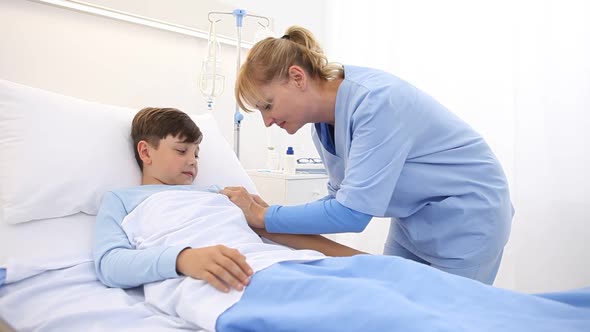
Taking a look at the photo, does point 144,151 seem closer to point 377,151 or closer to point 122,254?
point 122,254

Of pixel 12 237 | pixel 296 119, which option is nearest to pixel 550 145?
pixel 296 119

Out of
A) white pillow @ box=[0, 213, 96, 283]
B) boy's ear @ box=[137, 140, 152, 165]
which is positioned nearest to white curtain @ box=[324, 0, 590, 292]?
boy's ear @ box=[137, 140, 152, 165]

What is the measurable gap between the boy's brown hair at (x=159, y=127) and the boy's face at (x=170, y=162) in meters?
0.02

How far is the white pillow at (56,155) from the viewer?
1154 millimetres

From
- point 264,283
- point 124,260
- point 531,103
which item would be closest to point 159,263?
point 124,260

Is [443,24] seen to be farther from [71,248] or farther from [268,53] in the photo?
[71,248]

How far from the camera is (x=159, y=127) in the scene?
4.51 feet

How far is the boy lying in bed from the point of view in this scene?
65 centimetres

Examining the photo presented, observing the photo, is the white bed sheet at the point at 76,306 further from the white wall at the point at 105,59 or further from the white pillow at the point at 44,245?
the white wall at the point at 105,59

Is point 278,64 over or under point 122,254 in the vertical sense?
over

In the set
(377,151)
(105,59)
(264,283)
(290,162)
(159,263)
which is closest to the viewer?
(264,283)

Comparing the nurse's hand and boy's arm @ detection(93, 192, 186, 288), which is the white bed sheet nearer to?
boy's arm @ detection(93, 192, 186, 288)

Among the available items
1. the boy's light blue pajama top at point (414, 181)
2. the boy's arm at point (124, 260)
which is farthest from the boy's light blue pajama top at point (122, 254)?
the boy's light blue pajama top at point (414, 181)

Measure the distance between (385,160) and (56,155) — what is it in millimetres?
908
